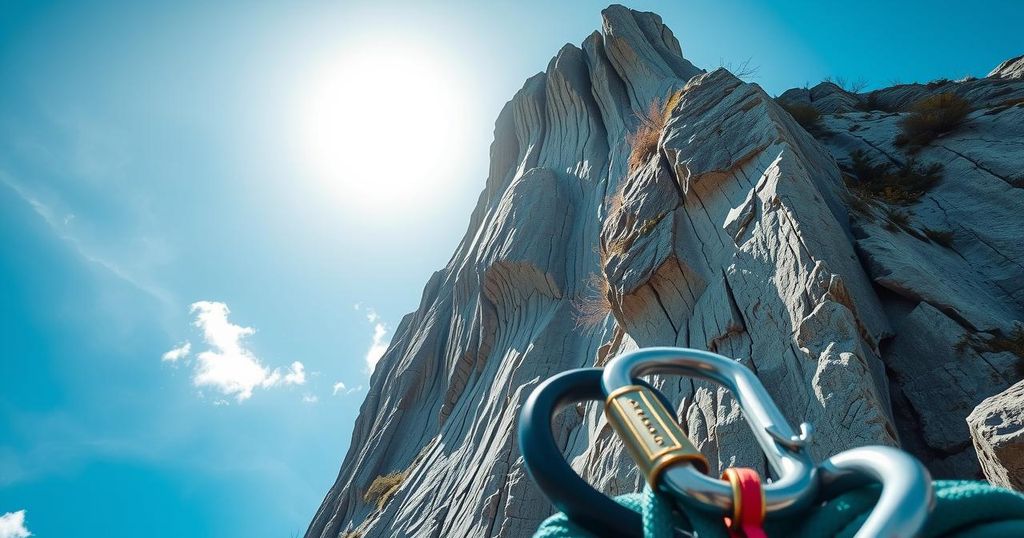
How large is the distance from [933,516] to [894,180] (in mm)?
9964

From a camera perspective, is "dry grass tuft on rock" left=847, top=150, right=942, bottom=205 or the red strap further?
"dry grass tuft on rock" left=847, top=150, right=942, bottom=205

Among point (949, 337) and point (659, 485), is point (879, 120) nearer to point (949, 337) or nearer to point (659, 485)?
point (949, 337)

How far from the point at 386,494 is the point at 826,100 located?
16459mm

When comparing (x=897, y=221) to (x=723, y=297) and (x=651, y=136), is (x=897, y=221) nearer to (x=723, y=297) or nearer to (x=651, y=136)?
(x=723, y=297)

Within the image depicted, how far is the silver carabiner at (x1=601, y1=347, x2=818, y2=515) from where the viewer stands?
0.94 m

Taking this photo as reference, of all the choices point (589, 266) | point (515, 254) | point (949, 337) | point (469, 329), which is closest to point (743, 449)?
point (949, 337)

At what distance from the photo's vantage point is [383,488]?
41.9 feet

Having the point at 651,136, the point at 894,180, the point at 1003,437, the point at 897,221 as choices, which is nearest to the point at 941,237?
the point at 897,221

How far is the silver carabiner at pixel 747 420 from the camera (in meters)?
0.94

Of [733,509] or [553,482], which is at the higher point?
[553,482]

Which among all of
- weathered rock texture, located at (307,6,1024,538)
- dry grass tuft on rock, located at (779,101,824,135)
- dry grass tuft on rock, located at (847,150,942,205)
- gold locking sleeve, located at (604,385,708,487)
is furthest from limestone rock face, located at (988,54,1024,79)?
gold locking sleeve, located at (604,385,708,487)

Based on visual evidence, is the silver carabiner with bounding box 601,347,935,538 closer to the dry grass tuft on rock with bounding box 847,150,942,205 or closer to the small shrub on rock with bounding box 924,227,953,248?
the small shrub on rock with bounding box 924,227,953,248

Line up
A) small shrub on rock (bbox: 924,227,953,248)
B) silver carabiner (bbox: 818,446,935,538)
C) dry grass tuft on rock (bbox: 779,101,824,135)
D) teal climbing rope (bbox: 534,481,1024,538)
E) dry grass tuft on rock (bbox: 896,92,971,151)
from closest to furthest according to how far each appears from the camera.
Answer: silver carabiner (bbox: 818,446,935,538) → teal climbing rope (bbox: 534,481,1024,538) → small shrub on rock (bbox: 924,227,953,248) → dry grass tuft on rock (bbox: 896,92,971,151) → dry grass tuft on rock (bbox: 779,101,824,135)

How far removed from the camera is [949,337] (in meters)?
4.62
